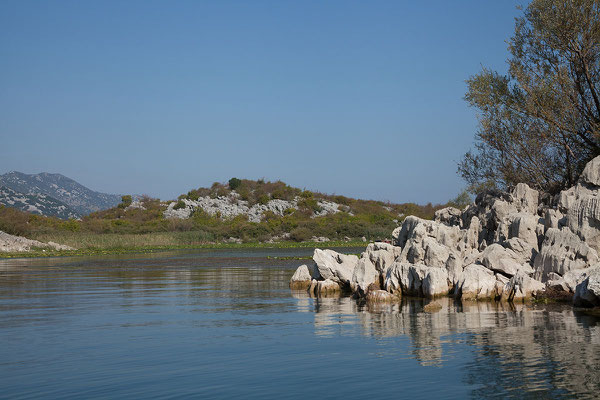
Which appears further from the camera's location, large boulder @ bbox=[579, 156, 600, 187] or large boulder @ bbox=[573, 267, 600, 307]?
large boulder @ bbox=[579, 156, 600, 187]

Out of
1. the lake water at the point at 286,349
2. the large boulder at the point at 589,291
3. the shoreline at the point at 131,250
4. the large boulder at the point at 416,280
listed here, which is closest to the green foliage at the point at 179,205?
the shoreline at the point at 131,250

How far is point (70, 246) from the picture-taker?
78812 mm

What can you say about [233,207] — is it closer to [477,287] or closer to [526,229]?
[526,229]

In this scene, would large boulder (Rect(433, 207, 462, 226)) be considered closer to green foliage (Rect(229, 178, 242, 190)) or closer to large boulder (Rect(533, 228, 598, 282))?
large boulder (Rect(533, 228, 598, 282))

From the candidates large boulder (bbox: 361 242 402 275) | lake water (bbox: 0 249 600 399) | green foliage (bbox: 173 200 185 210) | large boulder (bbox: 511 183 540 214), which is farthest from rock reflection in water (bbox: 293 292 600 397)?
green foliage (bbox: 173 200 185 210)

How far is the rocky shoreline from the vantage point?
26312mm

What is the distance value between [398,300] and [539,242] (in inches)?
273

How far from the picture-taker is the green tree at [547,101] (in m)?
34.8

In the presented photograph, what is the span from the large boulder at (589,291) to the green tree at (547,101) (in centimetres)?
1294

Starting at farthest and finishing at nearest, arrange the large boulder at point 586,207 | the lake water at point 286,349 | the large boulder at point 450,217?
the large boulder at point 450,217, the large boulder at point 586,207, the lake water at point 286,349

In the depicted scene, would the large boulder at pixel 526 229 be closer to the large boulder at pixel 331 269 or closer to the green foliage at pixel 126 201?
the large boulder at pixel 331 269

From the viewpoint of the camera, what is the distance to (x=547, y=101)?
35469 mm

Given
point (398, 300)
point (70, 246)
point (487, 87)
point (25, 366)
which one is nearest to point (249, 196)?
point (70, 246)

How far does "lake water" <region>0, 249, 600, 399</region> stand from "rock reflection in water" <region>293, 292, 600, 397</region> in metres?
0.04
